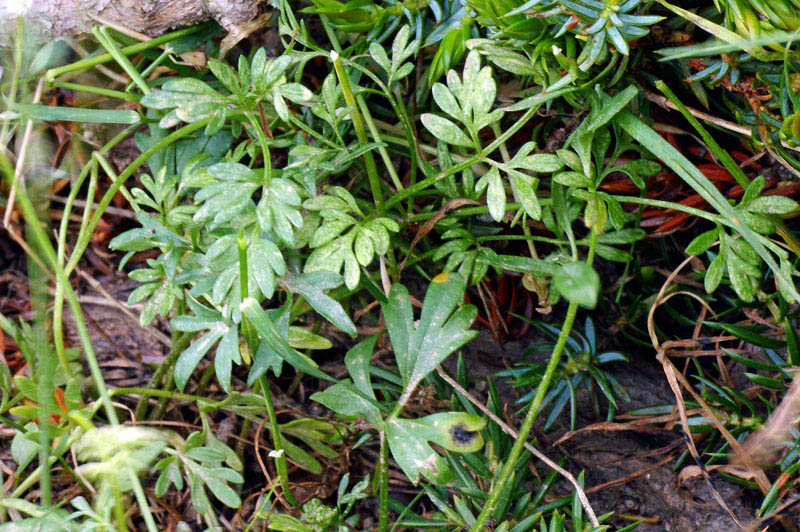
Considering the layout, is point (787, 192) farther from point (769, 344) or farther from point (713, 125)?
point (769, 344)

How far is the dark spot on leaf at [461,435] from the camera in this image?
110 centimetres

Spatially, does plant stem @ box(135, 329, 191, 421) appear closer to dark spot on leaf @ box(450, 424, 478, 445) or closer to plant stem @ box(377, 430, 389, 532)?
plant stem @ box(377, 430, 389, 532)

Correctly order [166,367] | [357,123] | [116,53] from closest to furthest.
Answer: [357,123]
[116,53]
[166,367]

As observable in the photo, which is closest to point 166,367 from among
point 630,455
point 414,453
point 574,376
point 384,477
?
point 384,477

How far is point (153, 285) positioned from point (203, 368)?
35 cm

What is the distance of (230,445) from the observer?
1.58 meters

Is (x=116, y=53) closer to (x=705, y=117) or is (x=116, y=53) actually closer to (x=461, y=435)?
(x=461, y=435)

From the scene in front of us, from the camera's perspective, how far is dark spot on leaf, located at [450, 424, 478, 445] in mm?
1103

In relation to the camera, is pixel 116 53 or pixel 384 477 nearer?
pixel 384 477

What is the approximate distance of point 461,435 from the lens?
3.64 feet

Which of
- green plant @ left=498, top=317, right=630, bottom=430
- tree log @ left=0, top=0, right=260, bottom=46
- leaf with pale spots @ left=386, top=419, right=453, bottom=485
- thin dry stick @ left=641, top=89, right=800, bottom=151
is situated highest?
tree log @ left=0, top=0, right=260, bottom=46

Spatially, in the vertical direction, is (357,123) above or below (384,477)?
above

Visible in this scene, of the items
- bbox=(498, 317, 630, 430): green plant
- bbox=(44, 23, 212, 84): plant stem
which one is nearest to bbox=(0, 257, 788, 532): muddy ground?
bbox=(498, 317, 630, 430): green plant

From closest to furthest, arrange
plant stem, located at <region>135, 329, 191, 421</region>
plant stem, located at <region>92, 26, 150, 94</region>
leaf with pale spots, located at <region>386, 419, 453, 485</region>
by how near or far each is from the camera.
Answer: leaf with pale spots, located at <region>386, 419, 453, 485</region> → plant stem, located at <region>92, 26, 150, 94</region> → plant stem, located at <region>135, 329, 191, 421</region>
